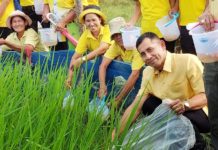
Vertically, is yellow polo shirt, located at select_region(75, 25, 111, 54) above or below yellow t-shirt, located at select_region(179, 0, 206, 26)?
below

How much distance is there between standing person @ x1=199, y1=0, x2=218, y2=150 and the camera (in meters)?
2.08

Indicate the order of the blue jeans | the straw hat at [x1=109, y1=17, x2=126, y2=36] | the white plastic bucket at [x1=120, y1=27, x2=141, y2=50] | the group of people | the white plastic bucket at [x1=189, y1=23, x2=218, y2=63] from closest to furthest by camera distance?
1. the white plastic bucket at [x1=189, y1=23, x2=218, y2=63]
2. the blue jeans
3. the group of people
4. the white plastic bucket at [x1=120, y1=27, x2=141, y2=50]
5. the straw hat at [x1=109, y1=17, x2=126, y2=36]

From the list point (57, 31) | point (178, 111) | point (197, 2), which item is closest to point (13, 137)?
point (178, 111)

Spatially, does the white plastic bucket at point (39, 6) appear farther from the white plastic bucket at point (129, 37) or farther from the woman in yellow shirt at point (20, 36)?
the white plastic bucket at point (129, 37)

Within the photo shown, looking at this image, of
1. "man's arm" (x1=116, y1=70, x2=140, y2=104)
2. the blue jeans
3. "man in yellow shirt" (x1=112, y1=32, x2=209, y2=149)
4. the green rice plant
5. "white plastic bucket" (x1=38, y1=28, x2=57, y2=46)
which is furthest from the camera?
"white plastic bucket" (x1=38, y1=28, x2=57, y2=46)

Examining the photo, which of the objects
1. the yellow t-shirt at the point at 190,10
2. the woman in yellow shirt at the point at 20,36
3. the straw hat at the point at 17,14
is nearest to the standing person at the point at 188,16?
the yellow t-shirt at the point at 190,10

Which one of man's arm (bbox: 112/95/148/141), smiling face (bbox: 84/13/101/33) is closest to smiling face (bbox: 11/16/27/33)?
smiling face (bbox: 84/13/101/33)

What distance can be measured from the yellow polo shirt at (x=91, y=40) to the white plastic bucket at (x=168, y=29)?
1.75ft

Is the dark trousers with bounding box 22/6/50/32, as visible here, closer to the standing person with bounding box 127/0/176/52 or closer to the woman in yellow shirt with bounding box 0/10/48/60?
the woman in yellow shirt with bounding box 0/10/48/60

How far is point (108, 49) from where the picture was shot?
10.9 feet

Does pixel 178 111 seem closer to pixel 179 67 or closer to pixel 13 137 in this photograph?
pixel 179 67

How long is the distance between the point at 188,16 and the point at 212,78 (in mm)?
780

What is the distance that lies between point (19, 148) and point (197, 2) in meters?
1.56

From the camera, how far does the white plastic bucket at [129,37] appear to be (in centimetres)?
306
